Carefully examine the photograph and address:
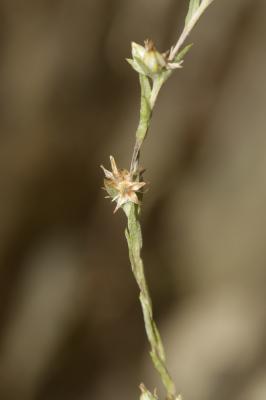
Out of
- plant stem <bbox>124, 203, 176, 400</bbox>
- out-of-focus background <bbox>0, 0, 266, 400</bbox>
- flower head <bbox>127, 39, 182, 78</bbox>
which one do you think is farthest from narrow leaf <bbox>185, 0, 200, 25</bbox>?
out-of-focus background <bbox>0, 0, 266, 400</bbox>

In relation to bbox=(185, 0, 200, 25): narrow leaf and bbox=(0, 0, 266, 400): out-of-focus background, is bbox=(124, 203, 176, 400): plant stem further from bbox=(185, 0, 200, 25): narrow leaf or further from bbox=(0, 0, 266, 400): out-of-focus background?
bbox=(0, 0, 266, 400): out-of-focus background

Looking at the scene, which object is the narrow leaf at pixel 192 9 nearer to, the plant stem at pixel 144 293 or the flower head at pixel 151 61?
the flower head at pixel 151 61

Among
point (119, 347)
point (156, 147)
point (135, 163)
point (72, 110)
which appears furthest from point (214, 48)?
point (135, 163)

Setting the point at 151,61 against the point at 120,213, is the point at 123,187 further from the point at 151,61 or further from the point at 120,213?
the point at 120,213

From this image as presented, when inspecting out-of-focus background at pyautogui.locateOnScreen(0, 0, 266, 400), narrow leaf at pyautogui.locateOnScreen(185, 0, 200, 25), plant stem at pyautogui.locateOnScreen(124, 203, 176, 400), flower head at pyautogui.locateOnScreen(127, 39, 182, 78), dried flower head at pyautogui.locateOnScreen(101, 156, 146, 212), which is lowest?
plant stem at pyautogui.locateOnScreen(124, 203, 176, 400)

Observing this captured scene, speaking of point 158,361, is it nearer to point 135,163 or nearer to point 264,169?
point 135,163

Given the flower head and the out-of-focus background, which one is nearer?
the flower head
